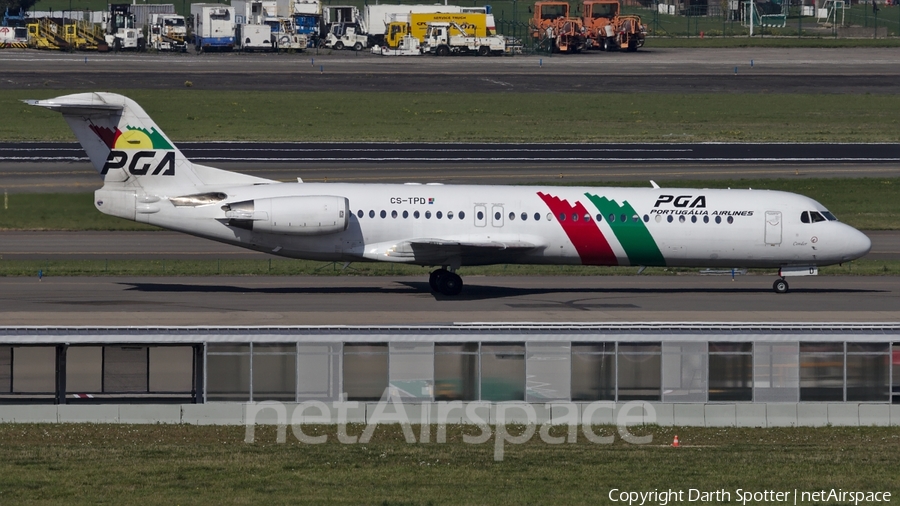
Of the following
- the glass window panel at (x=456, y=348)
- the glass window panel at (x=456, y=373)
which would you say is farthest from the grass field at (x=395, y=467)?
the glass window panel at (x=456, y=348)

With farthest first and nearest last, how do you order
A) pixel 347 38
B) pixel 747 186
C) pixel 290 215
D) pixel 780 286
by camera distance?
pixel 347 38 < pixel 747 186 < pixel 780 286 < pixel 290 215

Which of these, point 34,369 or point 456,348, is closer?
point 456,348

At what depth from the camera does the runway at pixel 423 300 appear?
109 feet

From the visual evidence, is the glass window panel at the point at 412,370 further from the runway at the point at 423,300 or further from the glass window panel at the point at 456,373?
the runway at the point at 423,300

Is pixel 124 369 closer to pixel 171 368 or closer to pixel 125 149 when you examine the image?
pixel 171 368

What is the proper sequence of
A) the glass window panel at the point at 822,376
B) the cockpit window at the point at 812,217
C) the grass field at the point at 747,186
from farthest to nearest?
the grass field at the point at 747,186 → the cockpit window at the point at 812,217 → the glass window panel at the point at 822,376

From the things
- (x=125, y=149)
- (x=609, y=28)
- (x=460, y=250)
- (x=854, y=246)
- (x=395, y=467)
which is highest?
(x=609, y=28)

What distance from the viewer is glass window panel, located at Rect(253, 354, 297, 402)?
2544 cm

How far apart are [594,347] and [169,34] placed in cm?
9899

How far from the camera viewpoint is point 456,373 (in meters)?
25.6

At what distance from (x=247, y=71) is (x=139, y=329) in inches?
2919

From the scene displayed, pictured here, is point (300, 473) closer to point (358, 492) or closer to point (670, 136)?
point (358, 492)

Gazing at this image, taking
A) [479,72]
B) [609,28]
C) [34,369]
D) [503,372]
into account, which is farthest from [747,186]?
[609,28]

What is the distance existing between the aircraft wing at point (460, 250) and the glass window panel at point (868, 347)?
13895mm
